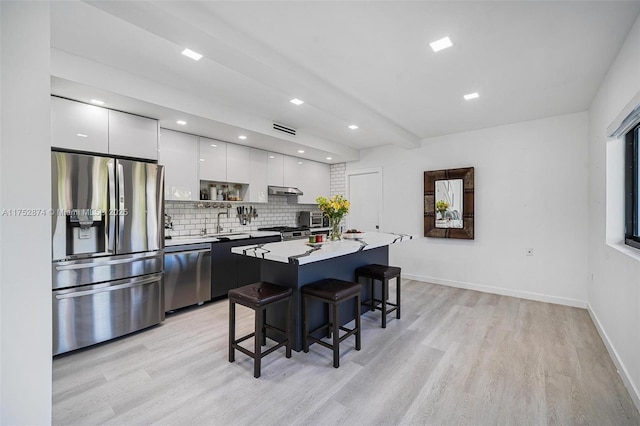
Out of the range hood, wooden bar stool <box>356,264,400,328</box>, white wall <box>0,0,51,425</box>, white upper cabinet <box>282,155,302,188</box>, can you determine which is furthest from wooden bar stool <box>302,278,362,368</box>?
white upper cabinet <box>282,155,302,188</box>

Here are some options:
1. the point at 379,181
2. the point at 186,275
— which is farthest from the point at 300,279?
the point at 379,181

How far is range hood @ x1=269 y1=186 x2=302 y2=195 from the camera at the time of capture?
5.10 m

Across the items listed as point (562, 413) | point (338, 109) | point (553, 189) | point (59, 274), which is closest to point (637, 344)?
point (562, 413)

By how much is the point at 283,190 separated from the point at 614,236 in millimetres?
4307

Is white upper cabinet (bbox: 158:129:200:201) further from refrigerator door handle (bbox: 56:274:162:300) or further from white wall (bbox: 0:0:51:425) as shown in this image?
white wall (bbox: 0:0:51:425)

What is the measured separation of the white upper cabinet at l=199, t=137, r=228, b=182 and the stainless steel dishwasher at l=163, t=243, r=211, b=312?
41.7 inches

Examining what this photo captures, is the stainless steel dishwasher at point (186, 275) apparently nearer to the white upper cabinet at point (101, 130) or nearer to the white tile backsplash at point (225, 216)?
the white tile backsplash at point (225, 216)

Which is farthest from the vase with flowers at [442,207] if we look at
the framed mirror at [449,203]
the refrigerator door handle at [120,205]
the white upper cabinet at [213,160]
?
the refrigerator door handle at [120,205]

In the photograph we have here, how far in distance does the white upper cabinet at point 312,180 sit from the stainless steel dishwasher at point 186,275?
2517 mm

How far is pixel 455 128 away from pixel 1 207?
16.2 feet

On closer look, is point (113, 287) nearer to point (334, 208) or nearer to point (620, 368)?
point (334, 208)

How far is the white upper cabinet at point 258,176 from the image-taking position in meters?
4.79

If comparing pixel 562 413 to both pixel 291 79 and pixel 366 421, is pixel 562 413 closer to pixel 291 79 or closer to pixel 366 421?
pixel 366 421

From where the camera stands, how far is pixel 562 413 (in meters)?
1.86
